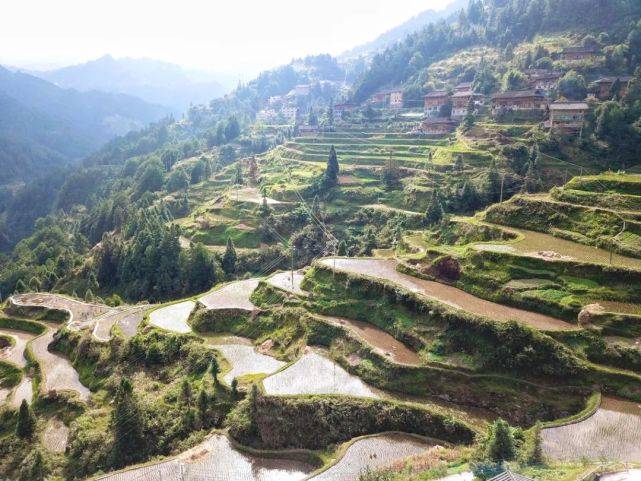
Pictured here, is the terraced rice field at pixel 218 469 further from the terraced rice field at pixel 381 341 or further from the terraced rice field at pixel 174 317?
the terraced rice field at pixel 174 317

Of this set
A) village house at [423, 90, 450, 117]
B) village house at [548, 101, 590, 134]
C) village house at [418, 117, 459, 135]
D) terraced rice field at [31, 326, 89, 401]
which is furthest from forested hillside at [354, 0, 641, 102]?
terraced rice field at [31, 326, 89, 401]

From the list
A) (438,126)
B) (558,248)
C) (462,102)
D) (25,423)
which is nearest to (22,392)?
(25,423)

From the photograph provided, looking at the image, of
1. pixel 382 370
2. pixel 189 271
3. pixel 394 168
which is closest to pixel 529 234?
pixel 382 370

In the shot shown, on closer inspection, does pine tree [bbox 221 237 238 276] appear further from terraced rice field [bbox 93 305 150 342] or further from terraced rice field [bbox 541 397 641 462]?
terraced rice field [bbox 541 397 641 462]

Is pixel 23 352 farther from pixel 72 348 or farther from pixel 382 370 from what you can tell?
pixel 382 370

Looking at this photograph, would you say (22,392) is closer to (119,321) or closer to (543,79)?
(119,321)

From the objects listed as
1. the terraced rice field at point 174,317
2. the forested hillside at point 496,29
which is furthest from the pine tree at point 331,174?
the forested hillside at point 496,29
